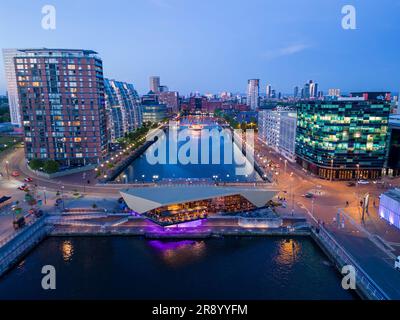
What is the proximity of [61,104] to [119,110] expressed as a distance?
3259 cm

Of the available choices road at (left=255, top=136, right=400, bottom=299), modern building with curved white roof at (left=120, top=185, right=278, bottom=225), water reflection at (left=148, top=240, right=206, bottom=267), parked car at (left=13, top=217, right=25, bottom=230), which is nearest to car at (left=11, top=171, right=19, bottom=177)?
parked car at (left=13, top=217, right=25, bottom=230)

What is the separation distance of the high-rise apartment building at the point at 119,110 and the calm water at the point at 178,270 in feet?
194

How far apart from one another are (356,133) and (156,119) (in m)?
126

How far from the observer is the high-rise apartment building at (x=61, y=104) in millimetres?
60219

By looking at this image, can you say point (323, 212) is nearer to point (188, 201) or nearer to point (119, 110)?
point (188, 201)

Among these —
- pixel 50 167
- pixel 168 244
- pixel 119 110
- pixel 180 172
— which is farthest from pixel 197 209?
pixel 119 110

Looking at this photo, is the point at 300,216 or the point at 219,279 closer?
the point at 219,279

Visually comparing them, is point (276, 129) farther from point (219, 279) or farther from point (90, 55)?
point (219, 279)

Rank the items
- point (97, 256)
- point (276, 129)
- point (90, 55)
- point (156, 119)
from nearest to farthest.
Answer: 1. point (97, 256)
2. point (90, 55)
3. point (276, 129)
4. point (156, 119)

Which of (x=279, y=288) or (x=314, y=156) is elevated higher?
(x=314, y=156)

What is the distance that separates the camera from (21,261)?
28734 mm

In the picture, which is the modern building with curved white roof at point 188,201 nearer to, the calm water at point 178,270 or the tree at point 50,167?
the calm water at point 178,270

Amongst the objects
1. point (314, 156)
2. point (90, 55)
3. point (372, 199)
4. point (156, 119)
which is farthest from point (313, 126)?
point (156, 119)

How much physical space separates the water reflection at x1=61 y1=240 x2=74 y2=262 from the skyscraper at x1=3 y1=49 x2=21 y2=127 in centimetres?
11230
